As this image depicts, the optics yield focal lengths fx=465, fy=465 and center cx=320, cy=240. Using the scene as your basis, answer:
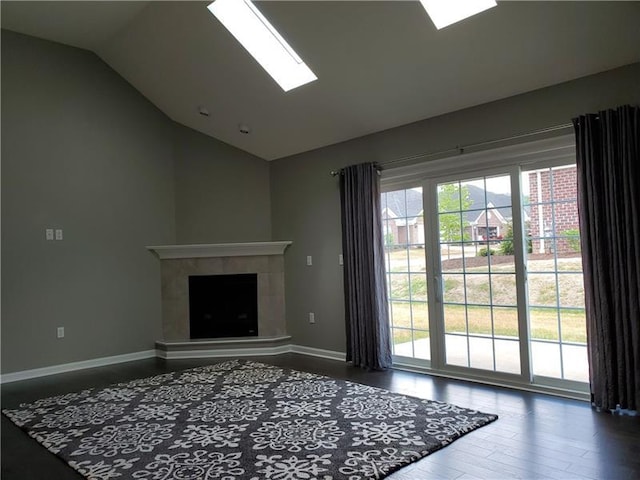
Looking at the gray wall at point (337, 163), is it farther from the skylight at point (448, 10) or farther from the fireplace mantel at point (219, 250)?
the skylight at point (448, 10)

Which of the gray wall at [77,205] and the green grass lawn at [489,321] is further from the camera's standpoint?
the gray wall at [77,205]

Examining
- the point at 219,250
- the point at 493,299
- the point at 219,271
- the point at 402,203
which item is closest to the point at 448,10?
the point at 402,203

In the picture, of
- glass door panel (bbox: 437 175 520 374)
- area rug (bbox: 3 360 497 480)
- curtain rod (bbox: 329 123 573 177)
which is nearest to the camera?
area rug (bbox: 3 360 497 480)

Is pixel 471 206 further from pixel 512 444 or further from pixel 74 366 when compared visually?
pixel 74 366

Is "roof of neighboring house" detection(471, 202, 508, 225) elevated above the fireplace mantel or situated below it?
above

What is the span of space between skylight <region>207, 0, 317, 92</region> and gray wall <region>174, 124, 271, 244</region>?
1.86 m

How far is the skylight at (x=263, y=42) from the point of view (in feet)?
14.2

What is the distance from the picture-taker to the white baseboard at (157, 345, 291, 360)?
5.94 m

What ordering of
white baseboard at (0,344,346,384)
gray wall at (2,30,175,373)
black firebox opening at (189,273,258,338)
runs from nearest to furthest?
gray wall at (2,30,175,373), white baseboard at (0,344,346,384), black firebox opening at (189,273,258,338)

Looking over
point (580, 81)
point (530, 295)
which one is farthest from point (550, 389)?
point (580, 81)

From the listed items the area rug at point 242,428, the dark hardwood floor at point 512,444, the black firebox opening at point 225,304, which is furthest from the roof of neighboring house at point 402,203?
the black firebox opening at point 225,304

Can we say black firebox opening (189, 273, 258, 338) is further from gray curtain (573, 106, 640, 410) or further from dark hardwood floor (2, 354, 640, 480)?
gray curtain (573, 106, 640, 410)

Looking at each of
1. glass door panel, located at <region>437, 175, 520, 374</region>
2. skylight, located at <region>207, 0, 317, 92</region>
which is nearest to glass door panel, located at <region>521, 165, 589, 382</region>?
glass door panel, located at <region>437, 175, 520, 374</region>

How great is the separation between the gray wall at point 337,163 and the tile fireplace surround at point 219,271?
166mm
